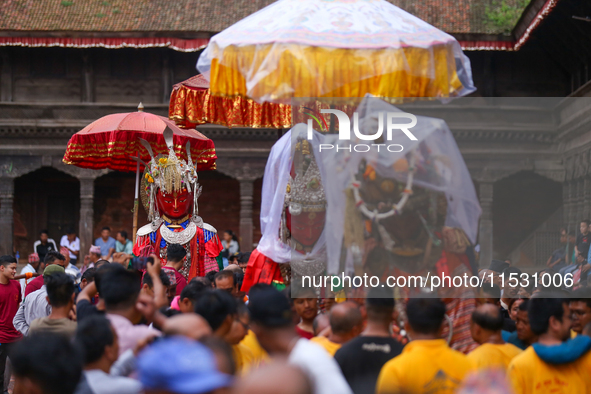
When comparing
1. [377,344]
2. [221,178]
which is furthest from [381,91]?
[221,178]

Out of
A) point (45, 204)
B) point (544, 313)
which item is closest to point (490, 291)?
point (544, 313)

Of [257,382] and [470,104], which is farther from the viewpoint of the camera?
[470,104]

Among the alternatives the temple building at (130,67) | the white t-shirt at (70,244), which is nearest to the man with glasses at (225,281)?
the temple building at (130,67)

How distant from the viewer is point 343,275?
436cm

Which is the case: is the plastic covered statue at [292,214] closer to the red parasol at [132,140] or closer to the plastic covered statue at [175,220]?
the plastic covered statue at [175,220]

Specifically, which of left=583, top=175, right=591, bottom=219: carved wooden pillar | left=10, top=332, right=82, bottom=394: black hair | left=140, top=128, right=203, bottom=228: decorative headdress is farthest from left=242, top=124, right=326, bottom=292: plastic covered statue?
left=583, top=175, right=591, bottom=219: carved wooden pillar

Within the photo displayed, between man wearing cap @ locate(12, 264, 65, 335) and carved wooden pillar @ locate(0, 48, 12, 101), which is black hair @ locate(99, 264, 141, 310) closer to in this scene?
man wearing cap @ locate(12, 264, 65, 335)

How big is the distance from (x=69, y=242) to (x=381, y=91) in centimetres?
1265

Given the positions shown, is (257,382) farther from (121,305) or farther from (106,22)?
(106,22)

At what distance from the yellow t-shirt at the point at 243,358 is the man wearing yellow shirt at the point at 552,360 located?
1.37 m

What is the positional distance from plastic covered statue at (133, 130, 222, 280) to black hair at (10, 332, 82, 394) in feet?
16.7

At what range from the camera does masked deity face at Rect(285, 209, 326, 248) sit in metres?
5.41

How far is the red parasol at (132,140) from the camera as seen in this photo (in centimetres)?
829

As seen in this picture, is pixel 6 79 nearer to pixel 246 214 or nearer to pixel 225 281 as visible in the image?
pixel 246 214
